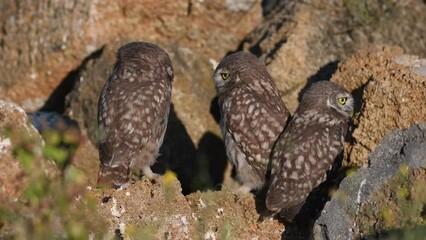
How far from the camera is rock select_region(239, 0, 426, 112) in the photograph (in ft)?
34.2

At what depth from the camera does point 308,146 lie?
7.94m

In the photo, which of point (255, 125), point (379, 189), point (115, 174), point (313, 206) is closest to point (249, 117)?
point (255, 125)

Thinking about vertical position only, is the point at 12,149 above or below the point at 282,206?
above

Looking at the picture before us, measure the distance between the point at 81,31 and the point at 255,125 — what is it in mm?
3583

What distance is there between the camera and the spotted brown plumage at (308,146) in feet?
25.5

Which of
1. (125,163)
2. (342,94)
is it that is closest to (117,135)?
(125,163)

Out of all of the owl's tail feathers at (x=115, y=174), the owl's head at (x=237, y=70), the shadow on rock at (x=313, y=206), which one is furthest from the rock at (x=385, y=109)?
the owl's tail feathers at (x=115, y=174)

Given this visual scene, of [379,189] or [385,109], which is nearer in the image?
[379,189]

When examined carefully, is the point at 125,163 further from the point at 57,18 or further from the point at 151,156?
the point at 57,18

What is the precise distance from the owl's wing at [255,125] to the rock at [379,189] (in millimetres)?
1613

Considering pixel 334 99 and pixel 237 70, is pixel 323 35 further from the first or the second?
pixel 334 99

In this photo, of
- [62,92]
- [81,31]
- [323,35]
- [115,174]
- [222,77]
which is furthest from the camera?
[62,92]

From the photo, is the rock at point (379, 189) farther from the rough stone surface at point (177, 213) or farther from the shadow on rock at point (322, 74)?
the shadow on rock at point (322, 74)

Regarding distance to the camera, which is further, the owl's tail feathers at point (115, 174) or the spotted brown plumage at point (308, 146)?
the owl's tail feathers at point (115, 174)
